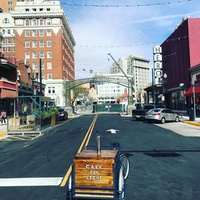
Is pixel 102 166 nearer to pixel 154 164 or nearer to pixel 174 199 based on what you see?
pixel 174 199

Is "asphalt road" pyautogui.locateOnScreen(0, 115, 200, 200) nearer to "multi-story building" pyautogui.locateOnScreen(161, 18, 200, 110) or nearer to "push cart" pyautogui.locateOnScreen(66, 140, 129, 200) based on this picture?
"push cart" pyautogui.locateOnScreen(66, 140, 129, 200)

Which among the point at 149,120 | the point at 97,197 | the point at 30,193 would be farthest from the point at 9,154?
the point at 149,120

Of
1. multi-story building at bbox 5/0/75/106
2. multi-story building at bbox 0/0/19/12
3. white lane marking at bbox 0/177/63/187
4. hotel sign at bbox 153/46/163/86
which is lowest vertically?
white lane marking at bbox 0/177/63/187

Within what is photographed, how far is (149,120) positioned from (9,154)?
60.0 ft

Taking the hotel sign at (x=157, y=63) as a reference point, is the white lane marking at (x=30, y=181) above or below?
below

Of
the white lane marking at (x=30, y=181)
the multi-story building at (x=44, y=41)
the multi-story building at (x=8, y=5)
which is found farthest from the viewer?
the multi-story building at (x=8, y=5)

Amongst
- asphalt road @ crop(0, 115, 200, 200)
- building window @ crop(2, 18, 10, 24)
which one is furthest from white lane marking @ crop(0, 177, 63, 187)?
building window @ crop(2, 18, 10, 24)

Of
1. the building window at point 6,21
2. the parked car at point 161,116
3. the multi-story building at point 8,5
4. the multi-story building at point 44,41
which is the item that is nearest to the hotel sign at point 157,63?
the parked car at point 161,116

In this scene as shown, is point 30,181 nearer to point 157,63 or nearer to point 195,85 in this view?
point 195,85

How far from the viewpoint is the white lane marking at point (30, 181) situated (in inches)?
279

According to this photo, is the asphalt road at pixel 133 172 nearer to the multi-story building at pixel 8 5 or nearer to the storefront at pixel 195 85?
the storefront at pixel 195 85

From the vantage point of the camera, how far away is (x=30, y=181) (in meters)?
7.38

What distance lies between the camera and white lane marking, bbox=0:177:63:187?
7.08 m

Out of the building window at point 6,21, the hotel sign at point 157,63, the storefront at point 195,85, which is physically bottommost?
the storefront at point 195,85
